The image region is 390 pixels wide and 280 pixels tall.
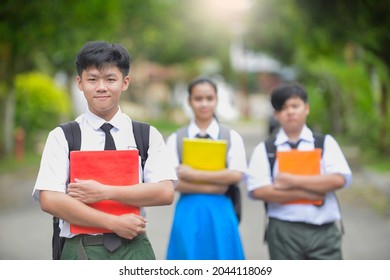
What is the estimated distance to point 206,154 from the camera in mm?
4062

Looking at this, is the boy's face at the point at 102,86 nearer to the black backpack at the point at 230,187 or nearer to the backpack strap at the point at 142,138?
the backpack strap at the point at 142,138

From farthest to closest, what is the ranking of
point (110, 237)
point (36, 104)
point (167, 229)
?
point (36, 104)
point (167, 229)
point (110, 237)

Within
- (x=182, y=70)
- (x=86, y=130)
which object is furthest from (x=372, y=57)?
(x=182, y=70)

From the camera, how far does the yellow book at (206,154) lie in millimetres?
4020

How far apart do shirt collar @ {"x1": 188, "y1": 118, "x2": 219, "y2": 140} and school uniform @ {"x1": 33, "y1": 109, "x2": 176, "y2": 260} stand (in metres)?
1.38

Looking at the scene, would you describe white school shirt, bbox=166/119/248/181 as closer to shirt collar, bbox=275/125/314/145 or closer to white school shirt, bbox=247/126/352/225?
white school shirt, bbox=247/126/352/225

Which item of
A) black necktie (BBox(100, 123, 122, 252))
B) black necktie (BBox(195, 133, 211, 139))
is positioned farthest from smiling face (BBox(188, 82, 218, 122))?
black necktie (BBox(100, 123, 122, 252))

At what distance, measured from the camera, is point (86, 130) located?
281cm

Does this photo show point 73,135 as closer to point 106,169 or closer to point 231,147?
point 106,169

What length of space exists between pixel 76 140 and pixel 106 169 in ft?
0.62

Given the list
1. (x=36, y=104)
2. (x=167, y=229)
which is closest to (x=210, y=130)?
(x=167, y=229)

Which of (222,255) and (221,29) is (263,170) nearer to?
(222,255)

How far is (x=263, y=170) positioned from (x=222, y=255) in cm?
59

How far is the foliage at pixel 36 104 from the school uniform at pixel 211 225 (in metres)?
13.7
